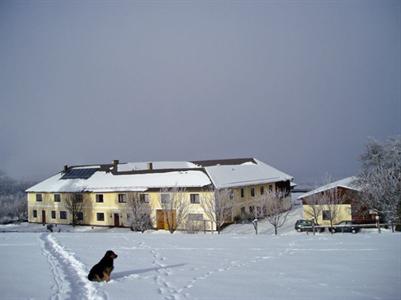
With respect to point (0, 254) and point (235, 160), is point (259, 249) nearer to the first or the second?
point (0, 254)

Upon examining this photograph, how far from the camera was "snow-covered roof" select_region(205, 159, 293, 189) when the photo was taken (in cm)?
3712

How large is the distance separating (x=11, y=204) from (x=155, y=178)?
119 ft

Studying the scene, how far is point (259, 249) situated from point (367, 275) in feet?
15.7

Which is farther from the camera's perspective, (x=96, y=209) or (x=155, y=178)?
(x=96, y=209)

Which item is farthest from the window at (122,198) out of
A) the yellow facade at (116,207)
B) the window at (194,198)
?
the window at (194,198)

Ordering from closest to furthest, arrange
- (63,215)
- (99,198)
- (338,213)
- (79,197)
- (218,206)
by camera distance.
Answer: (218,206) < (338,213) < (99,198) < (79,197) < (63,215)

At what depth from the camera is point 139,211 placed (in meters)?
32.6

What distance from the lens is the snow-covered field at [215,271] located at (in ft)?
24.6

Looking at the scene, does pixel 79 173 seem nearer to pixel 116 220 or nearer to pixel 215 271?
pixel 116 220

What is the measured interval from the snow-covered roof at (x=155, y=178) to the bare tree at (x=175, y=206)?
1.66 metres

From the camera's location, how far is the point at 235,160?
55.2 metres

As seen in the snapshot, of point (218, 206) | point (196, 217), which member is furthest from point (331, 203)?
point (196, 217)

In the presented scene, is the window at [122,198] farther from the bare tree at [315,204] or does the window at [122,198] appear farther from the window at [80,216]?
the bare tree at [315,204]

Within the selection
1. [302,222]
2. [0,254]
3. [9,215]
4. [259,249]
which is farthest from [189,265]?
[9,215]
